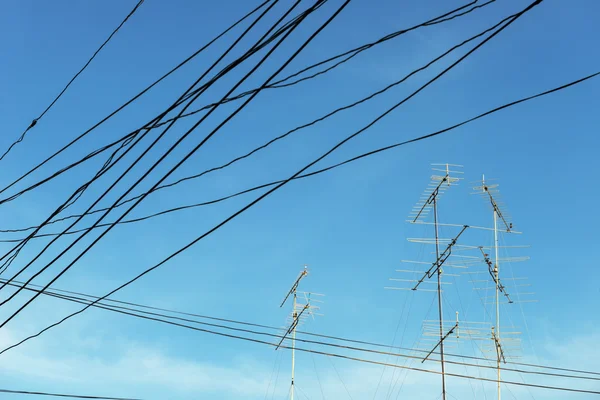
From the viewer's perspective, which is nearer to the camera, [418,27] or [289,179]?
[418,27]

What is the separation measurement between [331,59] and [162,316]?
583 cm

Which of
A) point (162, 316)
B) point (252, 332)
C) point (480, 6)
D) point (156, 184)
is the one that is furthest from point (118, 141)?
point (252, 332)

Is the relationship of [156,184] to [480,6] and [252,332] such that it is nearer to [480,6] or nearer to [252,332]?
[480,6]

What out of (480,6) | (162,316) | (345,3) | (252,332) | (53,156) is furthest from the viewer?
(252,332)

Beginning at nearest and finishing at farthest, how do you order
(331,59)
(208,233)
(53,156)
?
(331,59) → (208,233) → (53,156)

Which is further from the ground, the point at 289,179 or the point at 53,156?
the point at 53,156

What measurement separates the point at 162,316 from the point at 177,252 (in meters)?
3.99

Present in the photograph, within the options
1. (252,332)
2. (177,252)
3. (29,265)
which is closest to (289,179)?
(177,252)

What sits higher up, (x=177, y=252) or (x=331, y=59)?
(x=331, y=59)

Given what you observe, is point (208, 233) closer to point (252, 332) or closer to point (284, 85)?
point (284, 85)

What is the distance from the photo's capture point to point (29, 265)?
5977mm

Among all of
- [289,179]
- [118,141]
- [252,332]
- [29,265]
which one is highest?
[252,332]

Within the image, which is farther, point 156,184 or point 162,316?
point 162,316

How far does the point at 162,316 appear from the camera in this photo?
9781 mm
